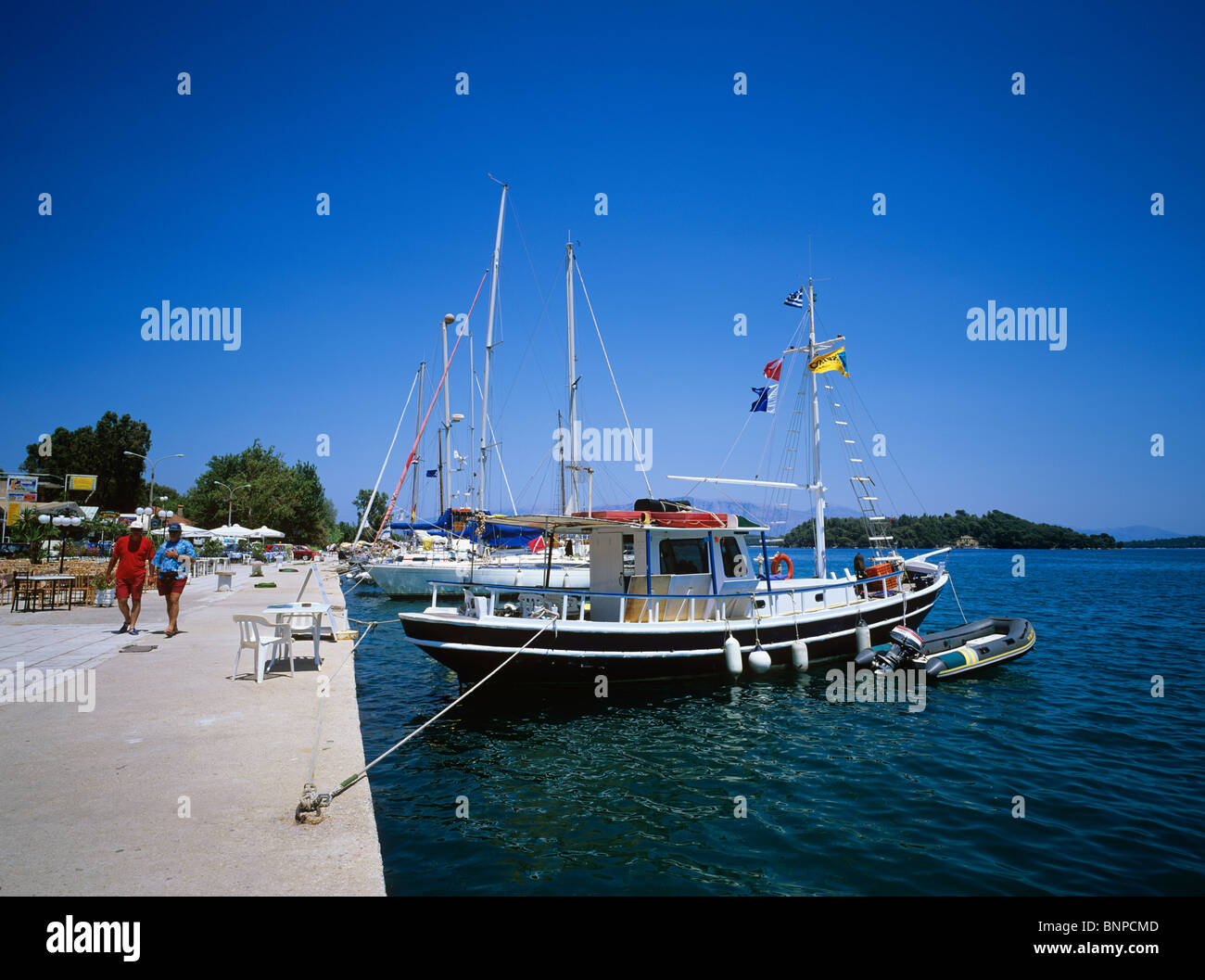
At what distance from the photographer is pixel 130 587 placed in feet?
42.5

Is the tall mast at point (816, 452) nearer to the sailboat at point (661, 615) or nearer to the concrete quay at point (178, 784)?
the sailboat at point (661, 615)

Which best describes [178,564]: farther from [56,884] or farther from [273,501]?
[273,501]

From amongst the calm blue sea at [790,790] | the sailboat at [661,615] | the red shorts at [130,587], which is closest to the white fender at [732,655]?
the sailboat at [661,615]

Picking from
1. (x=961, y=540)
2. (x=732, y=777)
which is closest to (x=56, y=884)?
(x=732, y=777)

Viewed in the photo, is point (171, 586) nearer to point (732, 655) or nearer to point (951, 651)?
point (732, 655)

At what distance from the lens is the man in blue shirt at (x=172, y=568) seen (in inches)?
511

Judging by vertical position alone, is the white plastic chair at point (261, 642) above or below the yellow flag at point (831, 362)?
below

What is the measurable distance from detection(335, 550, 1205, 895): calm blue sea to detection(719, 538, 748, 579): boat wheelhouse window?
2505 mm

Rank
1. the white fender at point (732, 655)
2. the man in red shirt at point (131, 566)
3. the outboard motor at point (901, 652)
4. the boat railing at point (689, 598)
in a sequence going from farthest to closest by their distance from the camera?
the outboard motor at point (901, 652), the white fender at point (732, 655), the boat railing at point (689, 598), the man in red shirt at point (131, 566)

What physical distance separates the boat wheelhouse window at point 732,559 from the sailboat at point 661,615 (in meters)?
0.02

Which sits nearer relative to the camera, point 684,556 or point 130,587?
point 130,587

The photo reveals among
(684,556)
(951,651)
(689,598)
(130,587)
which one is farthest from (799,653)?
(130,587)

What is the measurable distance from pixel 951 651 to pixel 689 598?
672cm

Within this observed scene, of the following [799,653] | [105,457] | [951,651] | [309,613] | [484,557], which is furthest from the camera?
[105,457]
